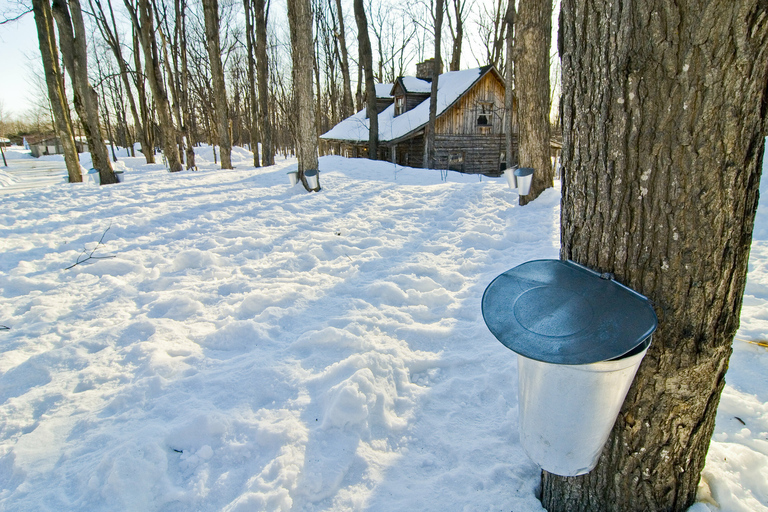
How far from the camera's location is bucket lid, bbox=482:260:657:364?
1.04m

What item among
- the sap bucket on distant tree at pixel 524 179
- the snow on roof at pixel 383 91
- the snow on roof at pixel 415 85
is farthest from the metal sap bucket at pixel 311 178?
the snow on roof at pixel 383 91

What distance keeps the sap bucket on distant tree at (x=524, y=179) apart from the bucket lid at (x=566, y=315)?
450 centimetres

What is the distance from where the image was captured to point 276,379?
2131mm

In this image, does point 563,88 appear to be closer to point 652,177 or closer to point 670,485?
point 652,177

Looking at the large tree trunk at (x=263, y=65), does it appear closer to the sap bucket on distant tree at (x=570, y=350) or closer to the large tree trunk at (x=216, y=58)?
the large tree trunk at (x=216, y=58)

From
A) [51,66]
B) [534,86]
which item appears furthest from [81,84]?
[534,86]

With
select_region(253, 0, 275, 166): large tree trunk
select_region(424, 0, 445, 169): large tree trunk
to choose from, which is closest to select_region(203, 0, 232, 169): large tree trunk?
select_region(253, 0, 275, 166): large tree trunk

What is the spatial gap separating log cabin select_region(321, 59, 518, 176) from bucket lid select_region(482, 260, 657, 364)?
17.1 metres

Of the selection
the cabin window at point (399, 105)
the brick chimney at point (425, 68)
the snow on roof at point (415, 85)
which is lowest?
the cabin window at point (399, 105)

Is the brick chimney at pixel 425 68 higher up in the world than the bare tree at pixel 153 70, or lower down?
higher up

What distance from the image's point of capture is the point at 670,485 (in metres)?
1.30

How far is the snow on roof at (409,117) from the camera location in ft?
58.5

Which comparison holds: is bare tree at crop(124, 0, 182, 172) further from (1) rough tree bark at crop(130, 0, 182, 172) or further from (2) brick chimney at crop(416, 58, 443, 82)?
(2) brick chimney at crop(416, 58, 443, 82)

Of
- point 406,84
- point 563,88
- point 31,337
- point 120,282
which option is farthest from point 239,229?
point 406,84
